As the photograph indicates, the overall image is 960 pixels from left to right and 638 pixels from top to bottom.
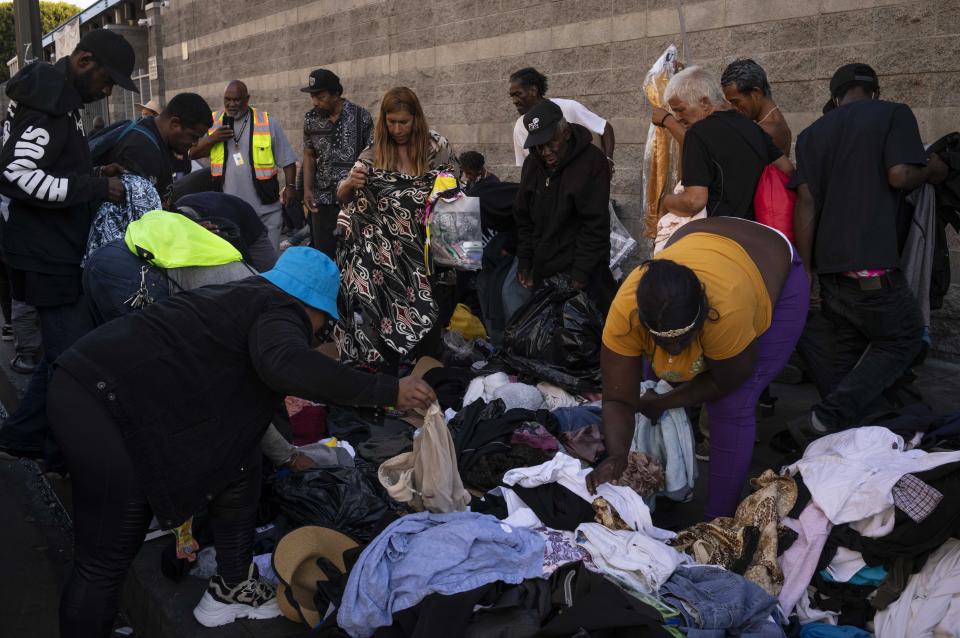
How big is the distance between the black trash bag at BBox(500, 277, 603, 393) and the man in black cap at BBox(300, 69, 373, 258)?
2.50 m

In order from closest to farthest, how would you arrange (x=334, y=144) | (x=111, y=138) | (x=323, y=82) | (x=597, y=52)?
(x=111, y=138) → (x=323, y=82) → (x=334, y=144) → (x=597, y=52)

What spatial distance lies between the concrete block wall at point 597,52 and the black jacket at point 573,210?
1.17 metres

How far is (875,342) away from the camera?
4.59m

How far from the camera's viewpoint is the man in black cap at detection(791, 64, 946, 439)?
14.6ft

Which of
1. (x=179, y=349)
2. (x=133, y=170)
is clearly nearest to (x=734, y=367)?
(x=179, y=349)

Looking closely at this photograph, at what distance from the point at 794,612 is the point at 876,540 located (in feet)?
1.30

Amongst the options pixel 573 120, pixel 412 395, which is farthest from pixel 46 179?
pixel 573 120

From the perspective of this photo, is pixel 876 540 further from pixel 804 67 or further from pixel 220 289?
pixel 804 67

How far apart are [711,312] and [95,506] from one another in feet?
7.09

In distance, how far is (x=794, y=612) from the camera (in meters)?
3.30

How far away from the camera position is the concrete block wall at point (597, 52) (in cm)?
583

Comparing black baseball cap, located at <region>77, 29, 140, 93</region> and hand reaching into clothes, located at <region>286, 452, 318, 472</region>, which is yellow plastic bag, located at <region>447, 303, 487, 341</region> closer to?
hand reaching into clothes, located at <region>286, 452, 318, 472</region>

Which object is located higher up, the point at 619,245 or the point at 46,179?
the point at 46,179

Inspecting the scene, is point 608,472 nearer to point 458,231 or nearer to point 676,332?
point 676,332
